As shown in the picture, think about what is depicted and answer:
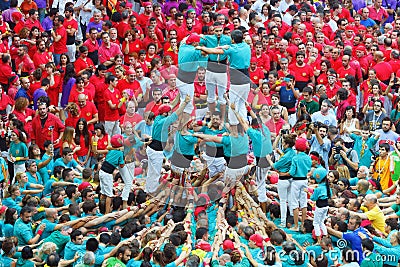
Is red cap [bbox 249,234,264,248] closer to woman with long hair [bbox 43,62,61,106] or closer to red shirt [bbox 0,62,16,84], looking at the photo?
woman with long hair [bbox 43,62,61,106]

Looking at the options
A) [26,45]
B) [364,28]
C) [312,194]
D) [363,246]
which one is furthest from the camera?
[364,28]

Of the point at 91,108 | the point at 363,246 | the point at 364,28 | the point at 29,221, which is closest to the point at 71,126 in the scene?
the point at 91,108

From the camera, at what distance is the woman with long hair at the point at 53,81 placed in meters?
21.7

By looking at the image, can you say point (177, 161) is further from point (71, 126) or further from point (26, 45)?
point (26, 45)

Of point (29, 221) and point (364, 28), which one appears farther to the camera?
point (364, 28)

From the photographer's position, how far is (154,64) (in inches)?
888

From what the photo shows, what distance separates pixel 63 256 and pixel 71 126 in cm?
428

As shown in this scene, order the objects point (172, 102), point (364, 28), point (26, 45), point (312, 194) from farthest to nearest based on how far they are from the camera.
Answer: point (364, 28) < point (26, 45) < point (172, 102) < point (312, 194)

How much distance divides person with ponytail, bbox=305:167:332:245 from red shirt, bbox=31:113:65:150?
524 centimetres

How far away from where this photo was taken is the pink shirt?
76.0 ft

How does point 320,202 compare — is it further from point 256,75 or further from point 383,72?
point 383,72

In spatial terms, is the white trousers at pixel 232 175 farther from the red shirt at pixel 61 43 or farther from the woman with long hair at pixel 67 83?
the red shirt at pixel 61 43

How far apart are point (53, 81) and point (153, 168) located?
4027mm

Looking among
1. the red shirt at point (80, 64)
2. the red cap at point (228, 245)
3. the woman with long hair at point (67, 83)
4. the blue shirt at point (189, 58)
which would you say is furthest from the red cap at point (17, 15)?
the red cap at point (228, 245)
